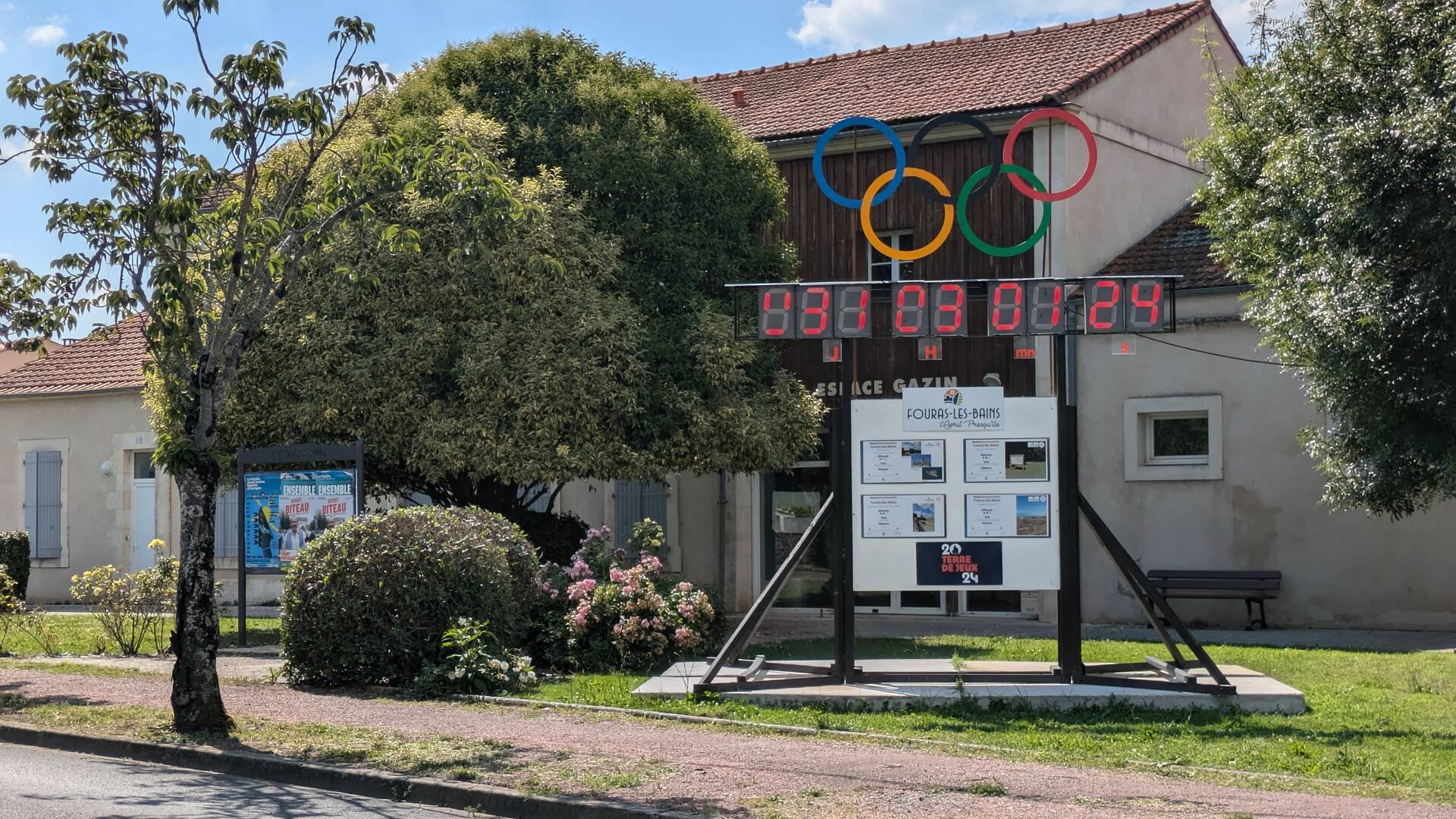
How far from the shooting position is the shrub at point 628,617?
1379cm

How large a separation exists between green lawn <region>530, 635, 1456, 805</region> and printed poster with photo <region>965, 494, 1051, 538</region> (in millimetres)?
1610

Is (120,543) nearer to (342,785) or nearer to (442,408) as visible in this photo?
(442,408)

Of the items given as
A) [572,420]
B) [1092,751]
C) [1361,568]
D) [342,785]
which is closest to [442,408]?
[572,420]

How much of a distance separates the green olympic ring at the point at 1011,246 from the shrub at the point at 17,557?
51.0ft

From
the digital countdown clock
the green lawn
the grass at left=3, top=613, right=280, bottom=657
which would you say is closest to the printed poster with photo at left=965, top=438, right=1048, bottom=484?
the digital countdown clock

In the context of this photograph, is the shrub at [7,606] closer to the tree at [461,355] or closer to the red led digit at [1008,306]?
the tree at [461,355]

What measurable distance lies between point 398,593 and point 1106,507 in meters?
10.3

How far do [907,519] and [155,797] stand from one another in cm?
627

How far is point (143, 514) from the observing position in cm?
2506

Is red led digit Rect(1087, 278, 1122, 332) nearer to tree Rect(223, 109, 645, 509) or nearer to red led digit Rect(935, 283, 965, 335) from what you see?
red led digit Rect(935, 283, 965, 335)

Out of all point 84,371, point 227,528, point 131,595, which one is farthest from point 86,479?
point 131,595

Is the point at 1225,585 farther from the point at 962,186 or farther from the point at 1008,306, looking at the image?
the point at 1008,306

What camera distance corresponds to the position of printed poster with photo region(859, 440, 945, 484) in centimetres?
1228

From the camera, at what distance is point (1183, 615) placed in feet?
62.0
